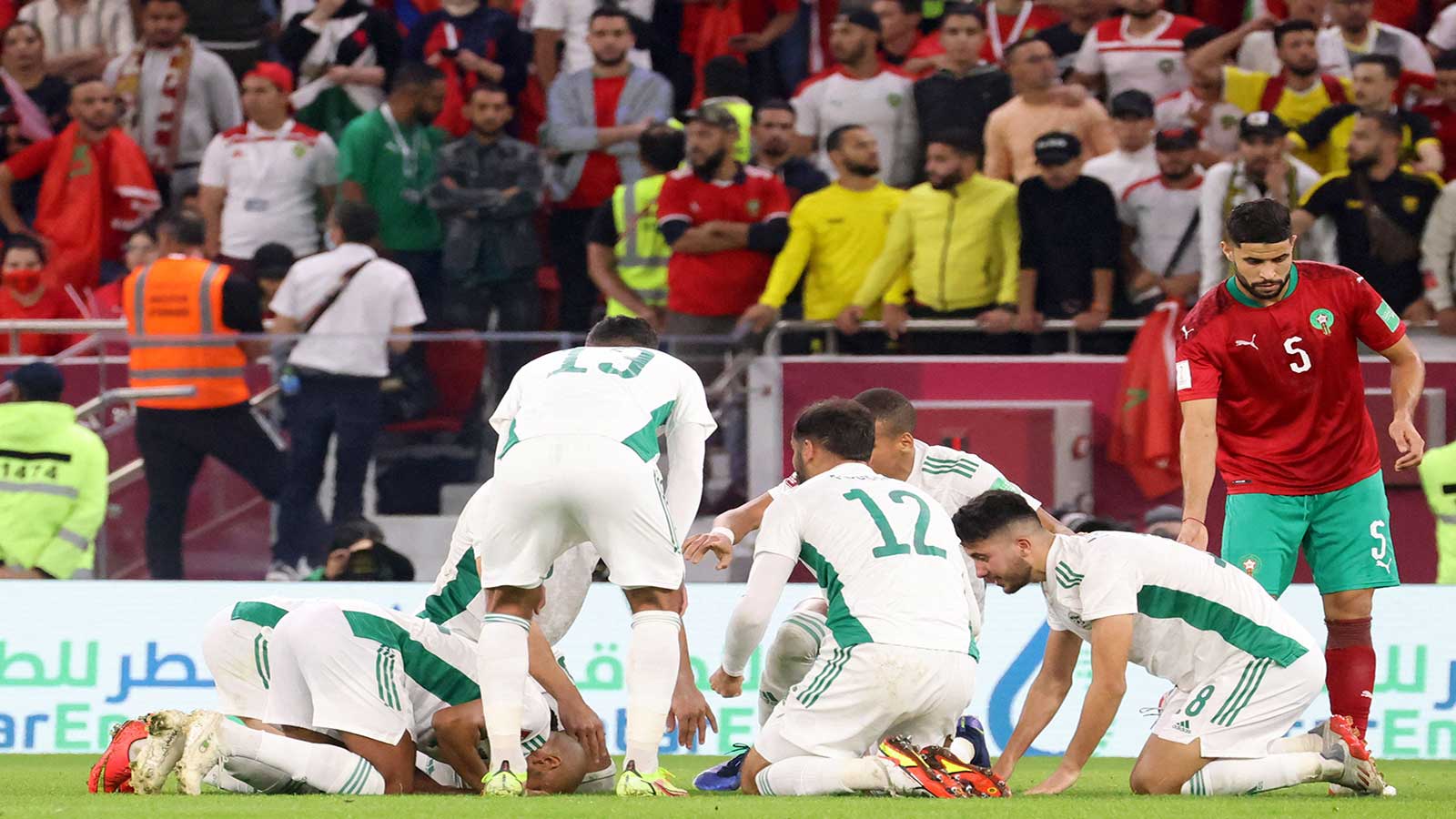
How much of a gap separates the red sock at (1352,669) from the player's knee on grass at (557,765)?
2.69 metres

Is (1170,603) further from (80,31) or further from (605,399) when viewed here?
(80,31)

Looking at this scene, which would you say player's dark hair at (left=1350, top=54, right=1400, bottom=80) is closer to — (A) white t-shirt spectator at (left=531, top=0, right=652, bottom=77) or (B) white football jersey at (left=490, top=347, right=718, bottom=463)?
(A) white t-shirt spectator at (left=531, top=0, right=652, bottom=77)

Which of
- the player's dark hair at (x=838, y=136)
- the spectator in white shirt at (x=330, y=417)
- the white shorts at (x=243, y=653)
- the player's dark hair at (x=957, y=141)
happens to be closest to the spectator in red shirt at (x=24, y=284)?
the spectator in white shirt at (x=330, y=417)

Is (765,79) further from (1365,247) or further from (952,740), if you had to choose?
(952,740)

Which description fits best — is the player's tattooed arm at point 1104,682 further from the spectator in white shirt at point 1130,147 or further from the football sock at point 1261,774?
the spectator in white shirt at point 1130,147

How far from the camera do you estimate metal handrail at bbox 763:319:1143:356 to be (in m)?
12.1

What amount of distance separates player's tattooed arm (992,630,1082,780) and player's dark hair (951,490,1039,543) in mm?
499

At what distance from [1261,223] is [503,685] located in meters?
3.06

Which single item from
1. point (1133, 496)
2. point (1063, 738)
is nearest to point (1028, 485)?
point (1133, 496)

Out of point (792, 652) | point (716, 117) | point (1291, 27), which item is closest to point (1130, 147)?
point (1291, 27)

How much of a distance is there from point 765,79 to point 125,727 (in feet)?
27.8

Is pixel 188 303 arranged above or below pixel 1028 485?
above

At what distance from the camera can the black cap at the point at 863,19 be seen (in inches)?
519

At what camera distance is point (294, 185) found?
1384 centimetres
